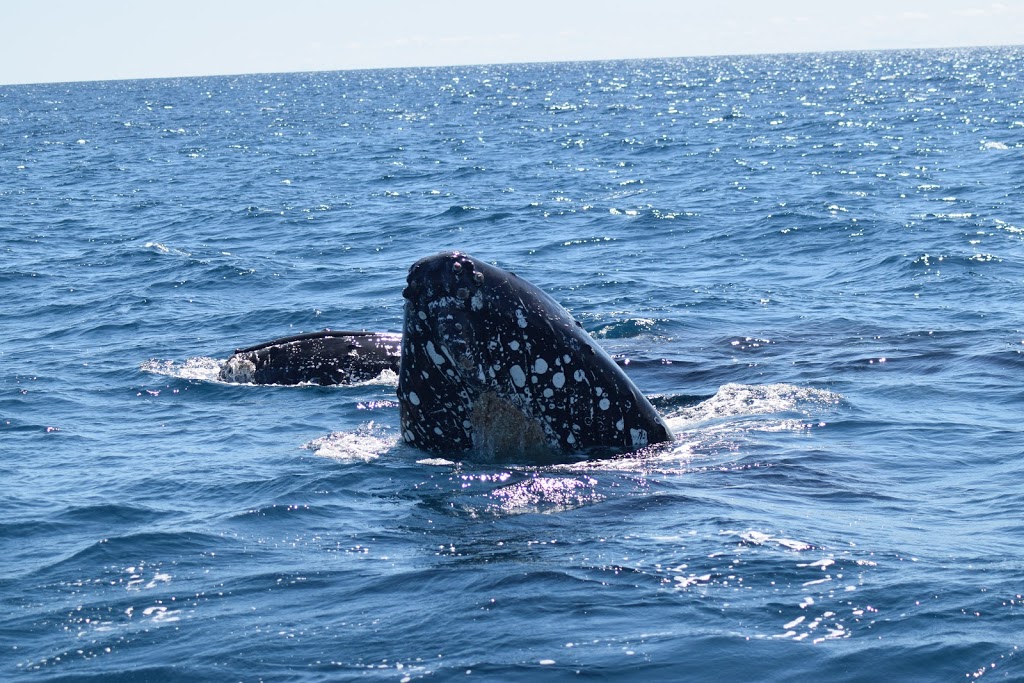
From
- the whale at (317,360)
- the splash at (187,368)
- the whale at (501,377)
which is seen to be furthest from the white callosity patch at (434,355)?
the splash at (187,368)

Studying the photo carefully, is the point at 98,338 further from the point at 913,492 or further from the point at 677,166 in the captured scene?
the point at 677,166

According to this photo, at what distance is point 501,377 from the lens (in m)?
9.02

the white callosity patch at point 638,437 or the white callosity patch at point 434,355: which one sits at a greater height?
the white callosity patch at point 434,355

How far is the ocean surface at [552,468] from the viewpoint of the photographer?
21.8 ft

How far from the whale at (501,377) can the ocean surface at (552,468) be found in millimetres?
235

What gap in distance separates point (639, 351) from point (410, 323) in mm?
6520

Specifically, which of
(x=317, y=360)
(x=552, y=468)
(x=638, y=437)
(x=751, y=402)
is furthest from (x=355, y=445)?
(x=751, y=402)

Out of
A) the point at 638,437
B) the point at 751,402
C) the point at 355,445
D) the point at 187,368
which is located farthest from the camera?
the point at 187,368

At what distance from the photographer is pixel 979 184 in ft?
106

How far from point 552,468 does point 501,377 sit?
2.75ft

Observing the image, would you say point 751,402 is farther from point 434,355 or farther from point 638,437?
point 434,355

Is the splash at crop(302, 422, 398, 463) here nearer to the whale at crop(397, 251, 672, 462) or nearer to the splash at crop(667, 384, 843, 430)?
the whale at crop(397, 251, 672, 462)

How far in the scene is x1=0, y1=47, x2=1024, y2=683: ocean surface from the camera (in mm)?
6656

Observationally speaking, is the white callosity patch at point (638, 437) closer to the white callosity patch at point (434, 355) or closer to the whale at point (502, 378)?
the whale at point (502, 378)
